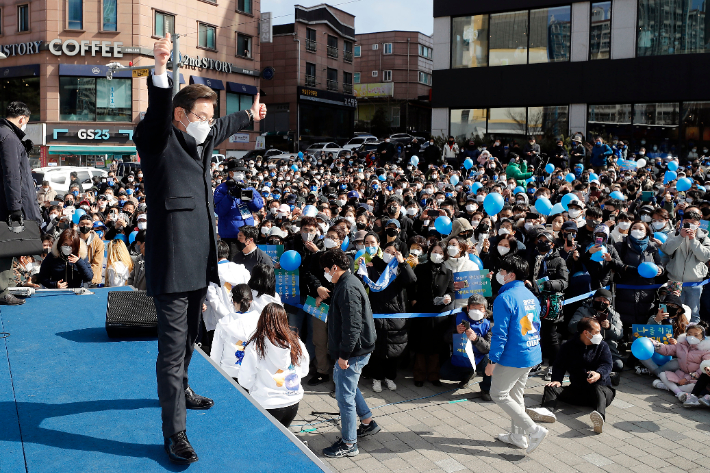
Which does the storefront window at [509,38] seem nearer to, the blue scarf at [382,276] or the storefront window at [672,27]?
the storefront window at [672,27]

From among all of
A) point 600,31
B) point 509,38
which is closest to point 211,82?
point 509,38

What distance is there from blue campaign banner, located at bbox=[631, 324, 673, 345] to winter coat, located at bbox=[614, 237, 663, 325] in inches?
32.7

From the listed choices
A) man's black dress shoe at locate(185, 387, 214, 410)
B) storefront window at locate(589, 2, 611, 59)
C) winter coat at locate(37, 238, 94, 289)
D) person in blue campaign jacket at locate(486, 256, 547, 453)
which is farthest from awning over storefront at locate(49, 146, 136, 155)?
man's black dress shoe at locate(185, 387, 214, 410)

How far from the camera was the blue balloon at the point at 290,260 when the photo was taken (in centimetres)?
852

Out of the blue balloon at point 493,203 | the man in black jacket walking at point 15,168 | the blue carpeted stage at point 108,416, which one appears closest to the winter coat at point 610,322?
the blue balloon at point 493,203

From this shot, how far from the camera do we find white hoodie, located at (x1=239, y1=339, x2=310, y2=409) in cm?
567

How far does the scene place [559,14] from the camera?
82.6ft

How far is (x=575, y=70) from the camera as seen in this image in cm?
2519

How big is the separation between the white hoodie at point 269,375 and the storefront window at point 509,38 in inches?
909

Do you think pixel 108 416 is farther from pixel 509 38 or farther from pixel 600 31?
pixel 509 38

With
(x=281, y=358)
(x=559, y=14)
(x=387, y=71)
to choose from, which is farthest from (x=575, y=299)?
(x=387, y=71)

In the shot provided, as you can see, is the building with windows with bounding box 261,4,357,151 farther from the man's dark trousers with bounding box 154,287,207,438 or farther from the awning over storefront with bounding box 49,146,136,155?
the man's dark trousers with bounding box 154,287,207,438

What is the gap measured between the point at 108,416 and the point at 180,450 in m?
0.70

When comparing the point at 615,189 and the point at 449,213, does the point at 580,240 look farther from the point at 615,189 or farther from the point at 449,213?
the point at 615,189
